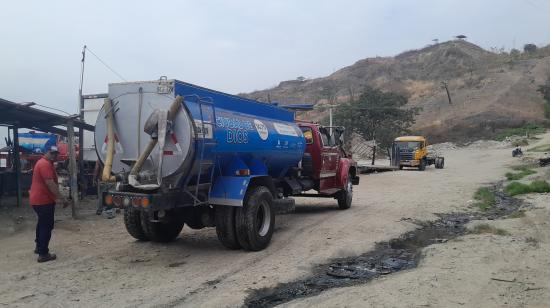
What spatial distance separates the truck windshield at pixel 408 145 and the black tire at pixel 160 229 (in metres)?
27.5

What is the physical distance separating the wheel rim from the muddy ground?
0.38 metres

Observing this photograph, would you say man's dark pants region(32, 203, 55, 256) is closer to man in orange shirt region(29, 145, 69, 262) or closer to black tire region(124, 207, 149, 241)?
man in orange shirt region(29, 145, 69, 262)

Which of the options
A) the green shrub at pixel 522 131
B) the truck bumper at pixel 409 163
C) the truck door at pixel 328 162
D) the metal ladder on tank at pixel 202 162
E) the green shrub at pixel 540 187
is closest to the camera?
the metal ladder on tank at pixel 202 162

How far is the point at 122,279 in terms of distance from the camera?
22.7 ft

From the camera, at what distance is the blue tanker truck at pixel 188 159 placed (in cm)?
745

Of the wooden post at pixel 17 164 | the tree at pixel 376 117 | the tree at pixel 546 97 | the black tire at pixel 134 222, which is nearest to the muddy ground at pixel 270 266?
the black tire at pixel 134 222

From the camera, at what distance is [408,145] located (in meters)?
34.8

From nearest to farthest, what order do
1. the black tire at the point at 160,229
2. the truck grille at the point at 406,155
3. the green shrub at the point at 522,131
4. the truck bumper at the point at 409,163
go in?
the black tire at the point at 160,229 < the truck bumper at the point at 409,163 < the truck grille at the point at 406,155 < the green shrub at the point at 522,131

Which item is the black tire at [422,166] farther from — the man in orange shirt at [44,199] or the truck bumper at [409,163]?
the man in orange shirt at [44,199]

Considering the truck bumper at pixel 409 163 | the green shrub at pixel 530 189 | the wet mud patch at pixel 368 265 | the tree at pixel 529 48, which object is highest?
the tree at pixel 529 48

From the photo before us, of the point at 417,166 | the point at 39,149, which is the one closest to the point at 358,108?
the point at 417,166

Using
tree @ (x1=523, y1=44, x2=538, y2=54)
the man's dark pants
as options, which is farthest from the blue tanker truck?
tree @ (x1=523, y1=44, x2=538, y2=54)

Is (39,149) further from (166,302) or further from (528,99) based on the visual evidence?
(528,99)

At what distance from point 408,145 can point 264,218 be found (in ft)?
90.1
